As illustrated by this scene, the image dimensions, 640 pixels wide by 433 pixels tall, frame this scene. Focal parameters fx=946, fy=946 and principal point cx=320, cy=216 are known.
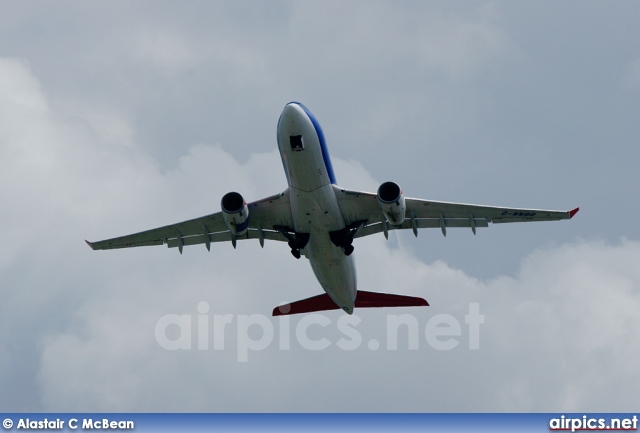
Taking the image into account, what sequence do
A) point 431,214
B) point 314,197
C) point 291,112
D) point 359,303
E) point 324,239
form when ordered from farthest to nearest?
1. point 359,303
2. point 431,214
3. point 324,239
4. point 314,197
5. point 291,112

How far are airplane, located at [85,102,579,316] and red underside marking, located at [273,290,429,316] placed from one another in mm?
510

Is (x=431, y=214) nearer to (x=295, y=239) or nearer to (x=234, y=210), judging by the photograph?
(x=295, y=239)

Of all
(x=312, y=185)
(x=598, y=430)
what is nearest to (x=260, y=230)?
(x=312, y=185)

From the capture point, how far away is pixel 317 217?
119 feet

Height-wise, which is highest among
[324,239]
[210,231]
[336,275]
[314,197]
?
[210,231]

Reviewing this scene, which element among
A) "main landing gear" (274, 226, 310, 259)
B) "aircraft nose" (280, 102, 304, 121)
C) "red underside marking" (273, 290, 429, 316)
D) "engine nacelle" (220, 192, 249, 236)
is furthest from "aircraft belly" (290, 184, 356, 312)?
"aircraft nose" (280, 102, 304, 121)

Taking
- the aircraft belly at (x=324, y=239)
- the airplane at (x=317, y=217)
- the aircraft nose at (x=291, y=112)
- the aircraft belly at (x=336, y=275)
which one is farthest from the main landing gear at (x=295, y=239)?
the aircraft nose at (x=291, y=112)

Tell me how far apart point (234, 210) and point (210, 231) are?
4.71 m

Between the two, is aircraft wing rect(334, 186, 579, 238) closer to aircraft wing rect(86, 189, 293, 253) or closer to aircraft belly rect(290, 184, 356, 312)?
aircraft belly rect(290, 184, 356, 312)

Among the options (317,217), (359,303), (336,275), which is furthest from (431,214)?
(359,303)

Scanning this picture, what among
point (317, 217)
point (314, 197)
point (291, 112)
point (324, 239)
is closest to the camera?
point (291, 112)

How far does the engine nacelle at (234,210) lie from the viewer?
3619 cm

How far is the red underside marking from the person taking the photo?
139 feet

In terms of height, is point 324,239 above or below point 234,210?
below
